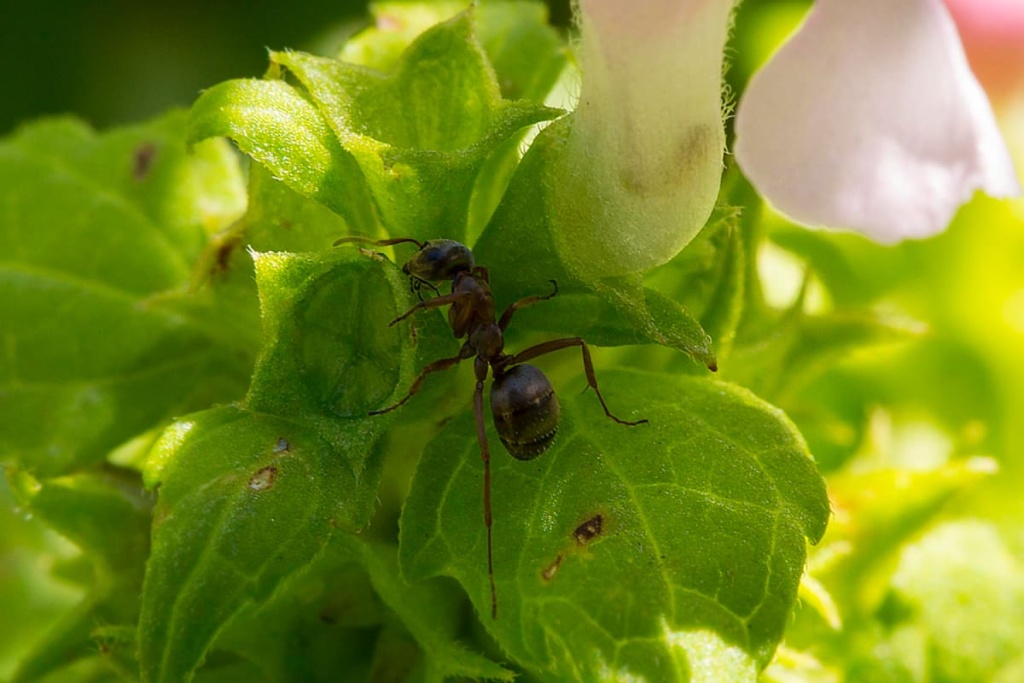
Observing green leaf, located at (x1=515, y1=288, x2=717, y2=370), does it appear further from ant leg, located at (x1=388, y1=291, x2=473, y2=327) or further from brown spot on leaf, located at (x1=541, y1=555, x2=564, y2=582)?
brown spot on leaf, located at (x1=541, y1=555, x2=564, y2=582)

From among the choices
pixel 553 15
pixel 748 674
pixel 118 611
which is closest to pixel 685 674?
pixel 748 674

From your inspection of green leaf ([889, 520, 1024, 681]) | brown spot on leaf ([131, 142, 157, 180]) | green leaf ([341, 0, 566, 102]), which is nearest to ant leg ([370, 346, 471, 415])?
green leaf ([341, 0, 566, 102])

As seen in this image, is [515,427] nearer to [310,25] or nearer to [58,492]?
[58,492]

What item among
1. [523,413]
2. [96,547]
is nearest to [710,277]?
[523,413]

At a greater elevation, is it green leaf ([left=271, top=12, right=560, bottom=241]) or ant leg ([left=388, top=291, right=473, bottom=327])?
green leaf ([left=271, top=12, right=560, bottom=241])

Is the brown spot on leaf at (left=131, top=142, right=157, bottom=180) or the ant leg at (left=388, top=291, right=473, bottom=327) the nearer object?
the ant leg at (left=388, top=291, right=473, bottom=327)

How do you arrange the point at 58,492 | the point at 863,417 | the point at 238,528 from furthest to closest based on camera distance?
the point at 863,417 → the point at 58,492 → the point at 238,528

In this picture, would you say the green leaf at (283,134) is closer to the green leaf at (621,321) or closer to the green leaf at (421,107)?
the green leaf at (421,107)

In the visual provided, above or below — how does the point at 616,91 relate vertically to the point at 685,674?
above
